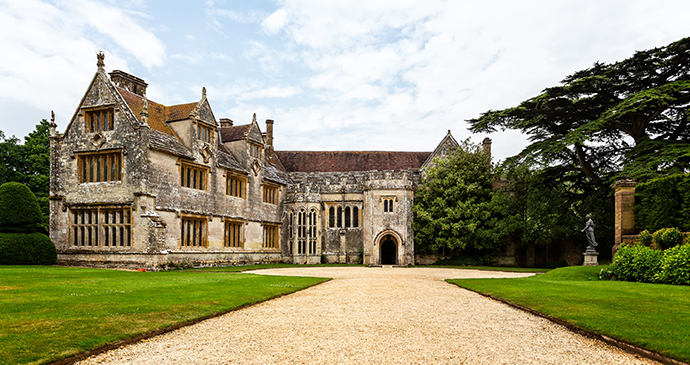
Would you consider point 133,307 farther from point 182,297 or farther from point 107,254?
point 107,254

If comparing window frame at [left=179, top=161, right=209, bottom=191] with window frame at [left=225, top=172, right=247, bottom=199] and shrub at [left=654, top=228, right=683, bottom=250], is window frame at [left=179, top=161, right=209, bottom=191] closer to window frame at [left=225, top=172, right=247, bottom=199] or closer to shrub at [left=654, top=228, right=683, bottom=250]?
window frame at [left=225, top=172, right=247, bottom=199]

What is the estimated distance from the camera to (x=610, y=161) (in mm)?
29000

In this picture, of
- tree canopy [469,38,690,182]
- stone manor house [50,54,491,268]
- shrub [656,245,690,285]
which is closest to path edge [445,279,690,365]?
shrub [656,245,690,285]

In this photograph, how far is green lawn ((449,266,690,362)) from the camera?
668 centimetres

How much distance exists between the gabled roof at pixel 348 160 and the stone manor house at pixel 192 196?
2.77 meters

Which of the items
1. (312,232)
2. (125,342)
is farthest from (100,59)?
(125,342)

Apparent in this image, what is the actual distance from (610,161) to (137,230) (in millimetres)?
28250

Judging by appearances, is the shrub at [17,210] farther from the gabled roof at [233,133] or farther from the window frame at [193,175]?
the gabled roof at [233,133]

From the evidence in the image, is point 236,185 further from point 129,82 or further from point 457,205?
point 457,205

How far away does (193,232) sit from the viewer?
2706cm

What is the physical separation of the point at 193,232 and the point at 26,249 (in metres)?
8.13

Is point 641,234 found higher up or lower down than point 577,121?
lower down

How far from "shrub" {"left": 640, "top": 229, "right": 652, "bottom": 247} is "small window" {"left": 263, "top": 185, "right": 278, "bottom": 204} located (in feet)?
81.5

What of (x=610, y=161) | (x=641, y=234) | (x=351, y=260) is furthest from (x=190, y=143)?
(x=610, y=161)
